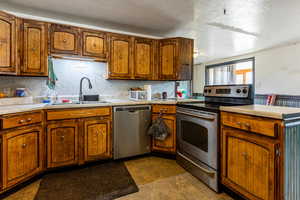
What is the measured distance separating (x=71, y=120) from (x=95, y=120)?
0.31m

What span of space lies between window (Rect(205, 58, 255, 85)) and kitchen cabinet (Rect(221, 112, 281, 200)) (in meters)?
5.11

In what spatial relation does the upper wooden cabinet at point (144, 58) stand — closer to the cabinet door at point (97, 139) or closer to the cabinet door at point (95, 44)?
the cabinet door at point (95, 44)

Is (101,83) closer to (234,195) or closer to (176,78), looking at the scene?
(176,78)

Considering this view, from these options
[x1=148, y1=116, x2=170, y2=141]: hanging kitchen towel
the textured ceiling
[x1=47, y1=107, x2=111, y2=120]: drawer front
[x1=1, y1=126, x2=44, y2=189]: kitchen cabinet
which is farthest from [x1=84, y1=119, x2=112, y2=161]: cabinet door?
the textured ceiling

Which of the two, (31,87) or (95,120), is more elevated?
(31,87)

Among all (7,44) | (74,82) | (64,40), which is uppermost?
(64,40)

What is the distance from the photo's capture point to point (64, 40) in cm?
233

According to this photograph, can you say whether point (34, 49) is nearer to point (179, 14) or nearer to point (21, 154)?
point (21, 154)

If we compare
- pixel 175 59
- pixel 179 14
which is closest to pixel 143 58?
pixel 175 59

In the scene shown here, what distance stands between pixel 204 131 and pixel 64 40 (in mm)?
2339

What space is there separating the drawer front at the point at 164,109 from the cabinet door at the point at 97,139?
0.75m

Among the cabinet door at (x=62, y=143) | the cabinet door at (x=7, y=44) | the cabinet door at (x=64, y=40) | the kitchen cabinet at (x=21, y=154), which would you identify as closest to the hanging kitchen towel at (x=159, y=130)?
the cabinet door at (x=62, y=143)

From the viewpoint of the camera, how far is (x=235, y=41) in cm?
413

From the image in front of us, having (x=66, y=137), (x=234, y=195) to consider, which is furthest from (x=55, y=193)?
(x=234, y=195)
